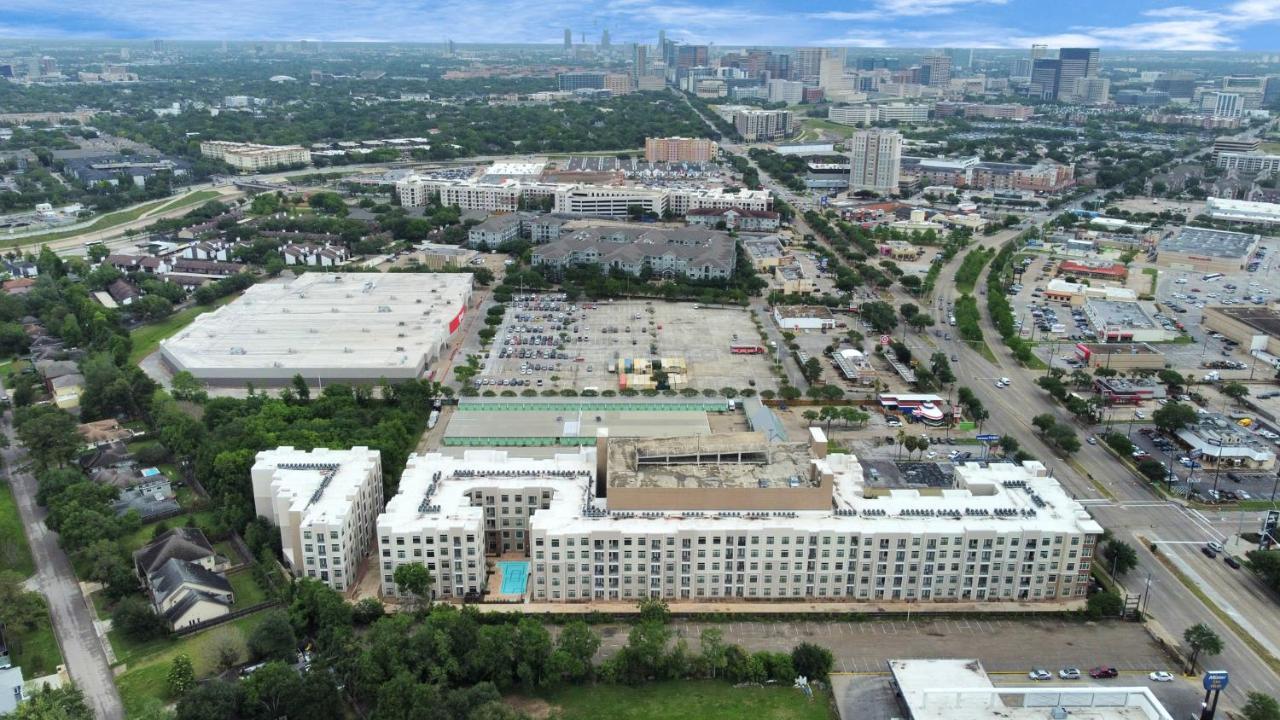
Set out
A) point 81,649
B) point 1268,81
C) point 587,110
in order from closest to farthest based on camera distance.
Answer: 1. point 81,649
2. point 587,110
3. point 1268,81

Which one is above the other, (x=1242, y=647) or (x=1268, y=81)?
(x=1268, y=81)

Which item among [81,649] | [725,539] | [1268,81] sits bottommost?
[81,649]

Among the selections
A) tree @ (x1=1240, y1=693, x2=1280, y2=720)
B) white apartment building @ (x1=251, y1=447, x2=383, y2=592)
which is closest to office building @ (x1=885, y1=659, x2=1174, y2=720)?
tree @ (x1=1240, y1=693, x2=1280, y2=720)

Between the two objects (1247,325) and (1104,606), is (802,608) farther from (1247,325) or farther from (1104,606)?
(1247,325)

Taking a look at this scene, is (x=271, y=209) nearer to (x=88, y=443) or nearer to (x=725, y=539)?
(x=88, y=443)

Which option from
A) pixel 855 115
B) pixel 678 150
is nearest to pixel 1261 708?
pixel 678 150

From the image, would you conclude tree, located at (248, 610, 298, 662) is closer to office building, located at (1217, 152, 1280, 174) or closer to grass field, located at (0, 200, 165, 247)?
grass field, located at (0, 200, 165, 247)

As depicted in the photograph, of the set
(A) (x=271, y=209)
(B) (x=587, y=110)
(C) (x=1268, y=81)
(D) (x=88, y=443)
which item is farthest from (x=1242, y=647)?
(C) (x=1268, y=81)
